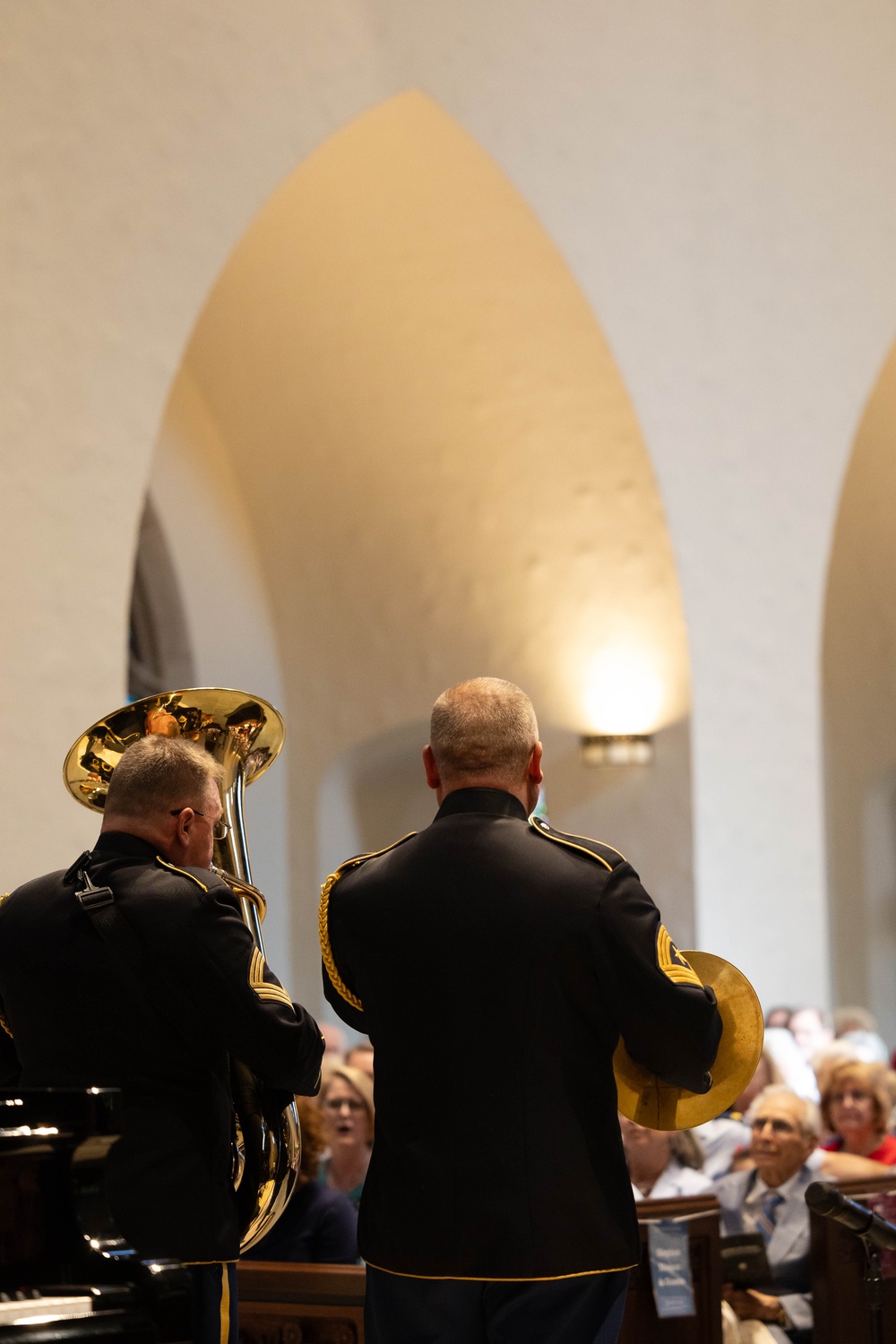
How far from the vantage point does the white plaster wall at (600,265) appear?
6.28 m

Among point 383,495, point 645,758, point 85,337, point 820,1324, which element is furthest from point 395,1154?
point 383,495

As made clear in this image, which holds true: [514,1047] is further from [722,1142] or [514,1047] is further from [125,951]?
[722,1142]

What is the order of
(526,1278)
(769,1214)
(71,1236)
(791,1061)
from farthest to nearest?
(791,1061) < (769,1214) < (526,1278) < (71,1236)

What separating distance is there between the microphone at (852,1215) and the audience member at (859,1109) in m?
2.75

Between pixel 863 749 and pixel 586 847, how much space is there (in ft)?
34.5

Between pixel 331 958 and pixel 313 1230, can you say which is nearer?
pixel 331 958

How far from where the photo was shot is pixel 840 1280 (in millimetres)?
3986

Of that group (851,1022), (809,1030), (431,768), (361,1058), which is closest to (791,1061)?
(809,1030)

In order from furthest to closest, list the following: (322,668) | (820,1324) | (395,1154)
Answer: (322,668) < (820,1324) < (395,1154)

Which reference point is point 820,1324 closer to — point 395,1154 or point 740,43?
point 395,1154

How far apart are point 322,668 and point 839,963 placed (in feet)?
16.8

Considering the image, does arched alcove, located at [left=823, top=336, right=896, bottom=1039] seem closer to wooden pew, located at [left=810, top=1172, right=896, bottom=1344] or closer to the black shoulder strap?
wooden pew, located at [left=810, top=1172, right=896, bottom=1344]

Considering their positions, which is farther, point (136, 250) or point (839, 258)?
point (839, 258)

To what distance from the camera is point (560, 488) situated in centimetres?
895
